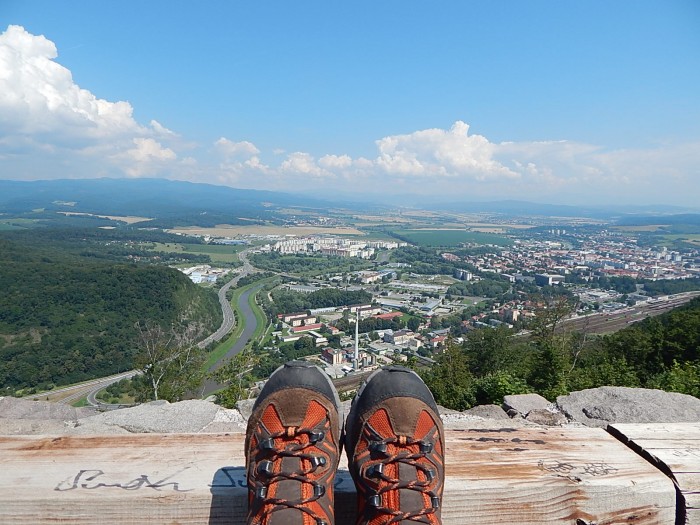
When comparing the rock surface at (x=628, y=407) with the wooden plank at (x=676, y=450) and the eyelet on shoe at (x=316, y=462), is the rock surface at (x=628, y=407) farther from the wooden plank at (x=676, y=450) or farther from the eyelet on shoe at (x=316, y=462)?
the eyelet on shoe at (x=316, y=462)

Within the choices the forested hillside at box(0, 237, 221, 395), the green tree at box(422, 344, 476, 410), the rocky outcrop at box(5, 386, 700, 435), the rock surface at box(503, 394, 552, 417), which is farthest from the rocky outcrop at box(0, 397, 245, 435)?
the forested hillside at box(0, 237, 221, 395)

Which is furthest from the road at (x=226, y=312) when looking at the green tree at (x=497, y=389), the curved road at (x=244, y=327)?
the green tree at (x=497, y=389)

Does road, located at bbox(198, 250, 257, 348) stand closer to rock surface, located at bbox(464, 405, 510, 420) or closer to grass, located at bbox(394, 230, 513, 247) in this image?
rock surface, located at bbox(464, 405, 510, 420)

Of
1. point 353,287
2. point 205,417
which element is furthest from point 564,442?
point 353,287

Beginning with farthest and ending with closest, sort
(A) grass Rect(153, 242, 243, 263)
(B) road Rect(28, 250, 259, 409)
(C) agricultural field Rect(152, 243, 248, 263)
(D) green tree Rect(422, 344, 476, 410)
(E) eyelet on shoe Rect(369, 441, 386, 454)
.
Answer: (A) grass Rect(153, 242, 243, 263), (C) agricultural field Rect(152, 243, 248, 263), (B) road Rect(28, 250, 259, 409), (D) green tree Rect(422, 344, 476, 410), (E) eyelet on shoe Rect(369, 441, 386, 454)

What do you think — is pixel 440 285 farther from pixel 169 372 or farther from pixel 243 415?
pixel 243 415

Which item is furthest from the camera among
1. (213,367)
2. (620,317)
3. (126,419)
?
(620,317)

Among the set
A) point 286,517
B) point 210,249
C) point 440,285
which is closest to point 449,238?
point 440,285
